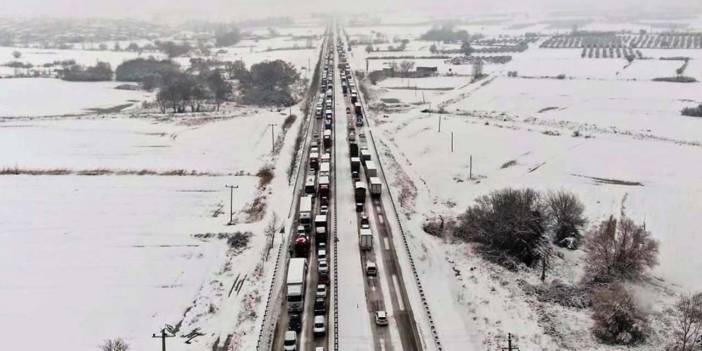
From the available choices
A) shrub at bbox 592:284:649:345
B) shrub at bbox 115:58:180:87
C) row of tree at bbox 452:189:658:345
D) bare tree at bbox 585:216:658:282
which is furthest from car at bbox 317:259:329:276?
shrub at bbox 115:58:180:87

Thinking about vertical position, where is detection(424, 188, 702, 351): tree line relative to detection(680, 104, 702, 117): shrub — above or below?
below

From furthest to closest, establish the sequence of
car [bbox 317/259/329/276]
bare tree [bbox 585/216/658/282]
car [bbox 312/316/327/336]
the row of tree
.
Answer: bare tree [bbox 585/216/658/282], car [bbox 317/259/329/276], the row of tree, car [bbox 312/316/327/336]

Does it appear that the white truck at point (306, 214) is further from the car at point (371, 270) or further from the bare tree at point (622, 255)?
the bare tree at point (622, 255)

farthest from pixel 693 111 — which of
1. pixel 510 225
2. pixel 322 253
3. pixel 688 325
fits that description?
pixel 322 253

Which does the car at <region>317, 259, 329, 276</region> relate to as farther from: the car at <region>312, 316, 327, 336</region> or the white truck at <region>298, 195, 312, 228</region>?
the white truck at <region>298, 195, 312, 228</region>

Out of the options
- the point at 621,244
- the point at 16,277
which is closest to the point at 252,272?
the point at 16,277

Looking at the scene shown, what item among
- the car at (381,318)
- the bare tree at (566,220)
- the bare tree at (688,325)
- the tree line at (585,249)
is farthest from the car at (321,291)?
the bare tree at (566,220)

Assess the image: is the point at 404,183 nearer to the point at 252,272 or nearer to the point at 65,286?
the point at 252,272
